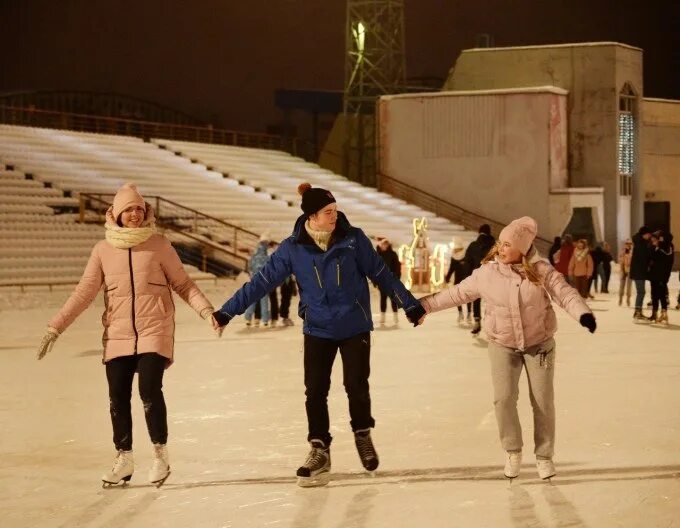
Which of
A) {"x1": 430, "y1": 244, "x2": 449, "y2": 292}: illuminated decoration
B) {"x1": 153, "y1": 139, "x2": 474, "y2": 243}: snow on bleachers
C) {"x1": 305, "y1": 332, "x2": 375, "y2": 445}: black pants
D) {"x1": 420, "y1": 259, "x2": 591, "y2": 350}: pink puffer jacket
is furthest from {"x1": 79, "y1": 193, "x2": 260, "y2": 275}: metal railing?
{"x1": 420, "y1": 259, "x2": 591, "y2": 350}: pink puffer jacket

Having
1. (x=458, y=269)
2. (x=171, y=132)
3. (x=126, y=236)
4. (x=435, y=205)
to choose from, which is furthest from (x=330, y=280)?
(x=171, y=132)

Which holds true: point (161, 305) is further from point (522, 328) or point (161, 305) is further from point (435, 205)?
point (435, 205)

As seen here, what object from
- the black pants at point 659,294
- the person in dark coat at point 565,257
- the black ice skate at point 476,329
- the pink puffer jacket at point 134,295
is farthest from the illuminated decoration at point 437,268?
the pink puffer jacket at point 134,295

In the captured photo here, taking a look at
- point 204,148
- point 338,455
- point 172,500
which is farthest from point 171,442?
point 204,148

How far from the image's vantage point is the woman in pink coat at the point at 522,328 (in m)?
5.55

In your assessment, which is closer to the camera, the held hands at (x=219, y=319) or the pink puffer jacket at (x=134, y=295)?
the pink puffer jacket at (x=134, y=295)

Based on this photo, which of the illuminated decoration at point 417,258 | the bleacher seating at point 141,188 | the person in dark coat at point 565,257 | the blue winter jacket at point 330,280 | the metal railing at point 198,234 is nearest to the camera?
the blue winter jacket at point 330,280

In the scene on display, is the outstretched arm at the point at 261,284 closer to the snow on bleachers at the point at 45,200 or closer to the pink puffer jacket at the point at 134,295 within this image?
the pink puffer jacket at the point at 134,295

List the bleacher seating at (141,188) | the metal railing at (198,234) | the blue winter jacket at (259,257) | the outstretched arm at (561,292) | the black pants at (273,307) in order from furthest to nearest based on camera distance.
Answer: the metal railing at (198,234)
the bleacher seating at (141,188)
the black pants at (273,307)
the blue winter jacket at (259,257)
the outstretched arm at (561,292)

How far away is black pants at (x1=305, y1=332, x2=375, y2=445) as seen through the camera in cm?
567

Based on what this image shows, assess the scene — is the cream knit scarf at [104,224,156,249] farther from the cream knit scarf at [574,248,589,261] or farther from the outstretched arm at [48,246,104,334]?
the cream knit scarf at [574,248,589,261]

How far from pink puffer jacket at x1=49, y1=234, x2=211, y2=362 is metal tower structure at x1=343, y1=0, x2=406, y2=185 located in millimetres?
32042

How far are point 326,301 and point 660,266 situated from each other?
10844mm

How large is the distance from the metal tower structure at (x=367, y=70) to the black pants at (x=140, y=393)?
32.2 metres
